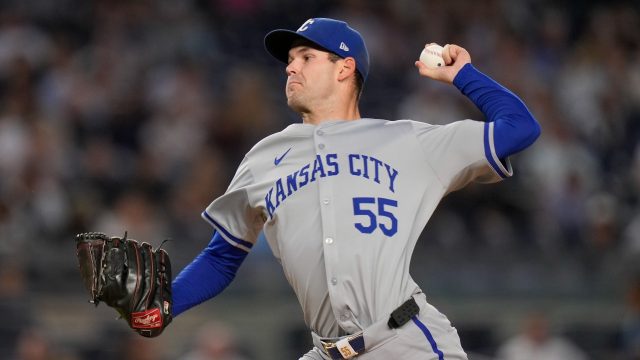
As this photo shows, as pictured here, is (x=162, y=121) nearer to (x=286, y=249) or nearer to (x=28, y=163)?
(x=28, y=163)

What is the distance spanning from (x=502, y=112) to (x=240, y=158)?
18.3 ft

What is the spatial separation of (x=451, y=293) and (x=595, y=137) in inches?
113

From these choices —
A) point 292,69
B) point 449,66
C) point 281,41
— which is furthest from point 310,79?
point 449,66

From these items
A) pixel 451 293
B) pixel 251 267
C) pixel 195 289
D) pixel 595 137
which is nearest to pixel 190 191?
pixel 251 267

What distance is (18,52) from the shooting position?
31.9 ft

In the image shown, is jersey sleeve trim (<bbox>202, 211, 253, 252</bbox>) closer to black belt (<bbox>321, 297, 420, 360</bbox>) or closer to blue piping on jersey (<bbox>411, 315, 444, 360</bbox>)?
black belt (<bbox>321, 297, 420, 360</bbox>)

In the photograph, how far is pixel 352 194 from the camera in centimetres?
391

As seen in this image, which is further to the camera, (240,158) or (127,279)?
(240,158)

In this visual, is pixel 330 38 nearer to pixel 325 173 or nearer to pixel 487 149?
pixel 325 173

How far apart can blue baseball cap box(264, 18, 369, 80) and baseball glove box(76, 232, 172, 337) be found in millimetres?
899

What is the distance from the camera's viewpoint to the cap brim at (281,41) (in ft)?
13.8

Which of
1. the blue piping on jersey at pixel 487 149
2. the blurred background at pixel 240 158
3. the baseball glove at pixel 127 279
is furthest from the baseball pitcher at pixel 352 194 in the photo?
the blurred background at pixel 240 158

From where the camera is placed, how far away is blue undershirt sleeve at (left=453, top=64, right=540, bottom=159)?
3836 millimetres

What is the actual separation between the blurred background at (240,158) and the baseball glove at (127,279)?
3.50 metres
